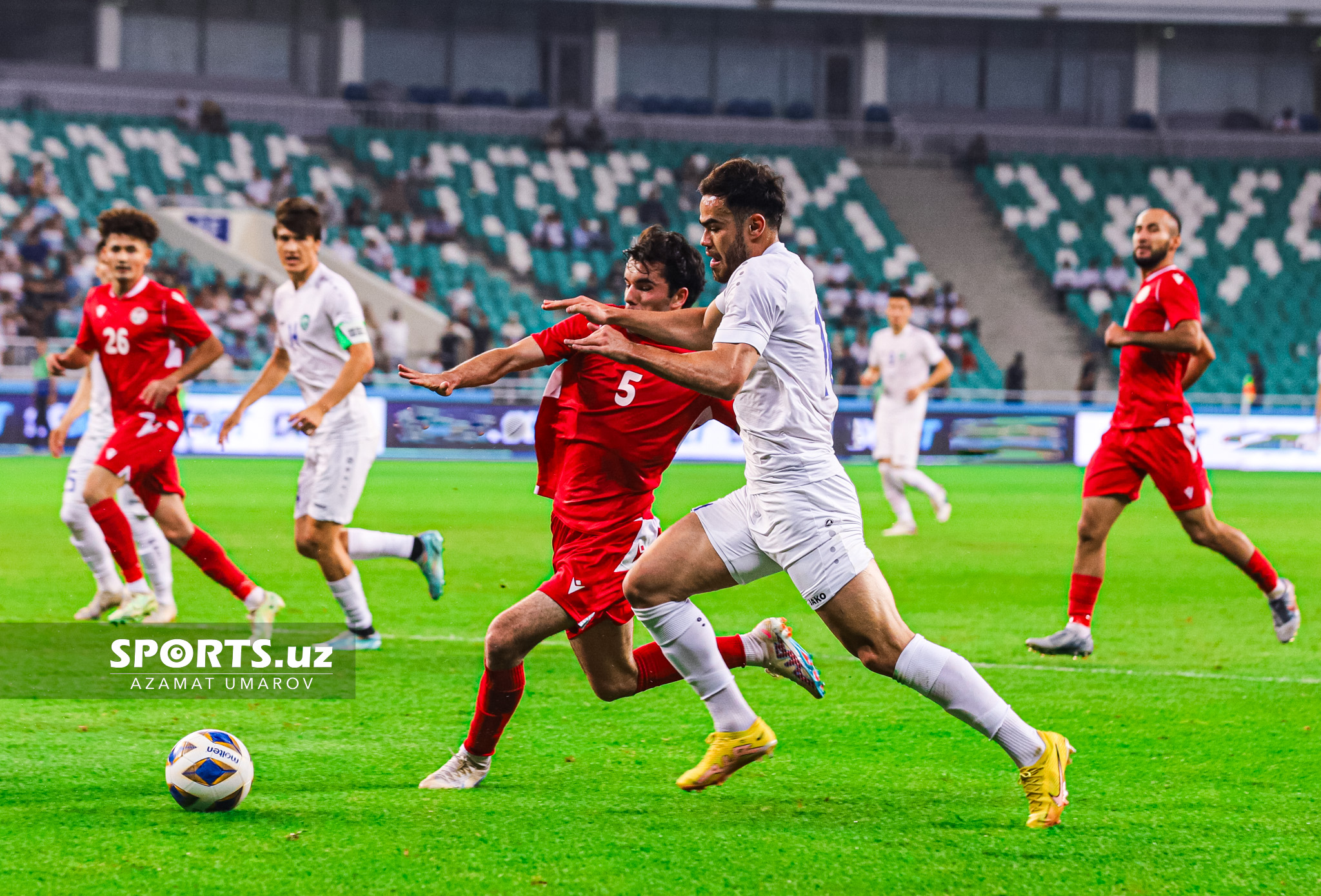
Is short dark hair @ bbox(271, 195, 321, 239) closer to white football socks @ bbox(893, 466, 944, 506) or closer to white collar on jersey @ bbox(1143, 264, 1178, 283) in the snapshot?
white collar on jersey @ bbox(1143, 264, 1178, 283)

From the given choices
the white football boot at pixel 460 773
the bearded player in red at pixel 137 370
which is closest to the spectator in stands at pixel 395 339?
the bearded player in red at pixel 137 370

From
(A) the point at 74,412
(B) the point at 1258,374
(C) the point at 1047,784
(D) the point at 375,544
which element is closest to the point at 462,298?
(B) the point at 1258,374

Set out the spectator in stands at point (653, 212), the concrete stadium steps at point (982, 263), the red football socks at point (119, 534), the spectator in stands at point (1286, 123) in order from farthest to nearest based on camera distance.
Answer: the spectator in stands at point (1286, 123)
the spectator in stands at point (653, 212)
the concrete stadium steps at point (982, 263)
the red football socks at point (119, 534)

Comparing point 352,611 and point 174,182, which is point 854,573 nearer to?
point 352,611

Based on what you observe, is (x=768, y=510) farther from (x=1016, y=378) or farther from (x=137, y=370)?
(x=1016, y=378)

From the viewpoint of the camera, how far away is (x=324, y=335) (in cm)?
774

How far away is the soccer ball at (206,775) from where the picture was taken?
4699 mm

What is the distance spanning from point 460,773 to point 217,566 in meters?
3.21

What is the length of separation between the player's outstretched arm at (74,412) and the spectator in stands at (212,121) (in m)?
26.7

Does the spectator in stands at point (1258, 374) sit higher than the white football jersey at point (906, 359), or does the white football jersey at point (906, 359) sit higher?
the white football jersey at point (906, 359)

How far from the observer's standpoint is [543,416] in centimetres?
544

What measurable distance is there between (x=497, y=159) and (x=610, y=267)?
619 centimetres

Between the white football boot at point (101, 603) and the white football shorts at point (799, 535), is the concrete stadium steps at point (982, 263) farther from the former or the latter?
the white football shorts at point (799, 535)
